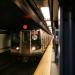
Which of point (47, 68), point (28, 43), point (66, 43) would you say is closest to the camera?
point (66, 43)

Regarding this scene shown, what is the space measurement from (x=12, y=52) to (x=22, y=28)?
1.70 m

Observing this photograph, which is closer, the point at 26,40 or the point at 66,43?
the point at 66,43

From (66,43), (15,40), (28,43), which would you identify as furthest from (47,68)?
(66,43)

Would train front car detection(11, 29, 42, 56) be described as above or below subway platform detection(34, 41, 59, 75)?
above

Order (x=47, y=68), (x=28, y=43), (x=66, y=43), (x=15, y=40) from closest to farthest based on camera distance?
(x=66, y=43), (x=47, y=68), (x=28, y=43), (x=15, y=40)

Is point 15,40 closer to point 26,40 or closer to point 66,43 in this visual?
point 26,40

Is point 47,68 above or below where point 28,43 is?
below

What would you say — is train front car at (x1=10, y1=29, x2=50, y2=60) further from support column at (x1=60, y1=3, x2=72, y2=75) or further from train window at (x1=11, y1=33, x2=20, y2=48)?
support column at (x1=60, y1=3, x2=72, y2=75)

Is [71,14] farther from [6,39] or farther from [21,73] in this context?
[6,39]

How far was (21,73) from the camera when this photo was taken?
819 cm

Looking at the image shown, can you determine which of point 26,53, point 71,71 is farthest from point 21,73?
point 71,71

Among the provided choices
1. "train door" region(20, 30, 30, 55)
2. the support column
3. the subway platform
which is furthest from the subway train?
the support column

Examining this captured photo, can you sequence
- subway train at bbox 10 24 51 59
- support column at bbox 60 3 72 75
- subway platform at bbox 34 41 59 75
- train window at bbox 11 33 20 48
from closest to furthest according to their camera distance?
support column at bbox 60 3 72 75 < subway platform at bbox 34 41 59 75 < subway train at bbox 10 24 51 59 < train window at bbox 11 33 20 48

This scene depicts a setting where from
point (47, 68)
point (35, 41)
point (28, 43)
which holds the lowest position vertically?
→ point (47, 68)
